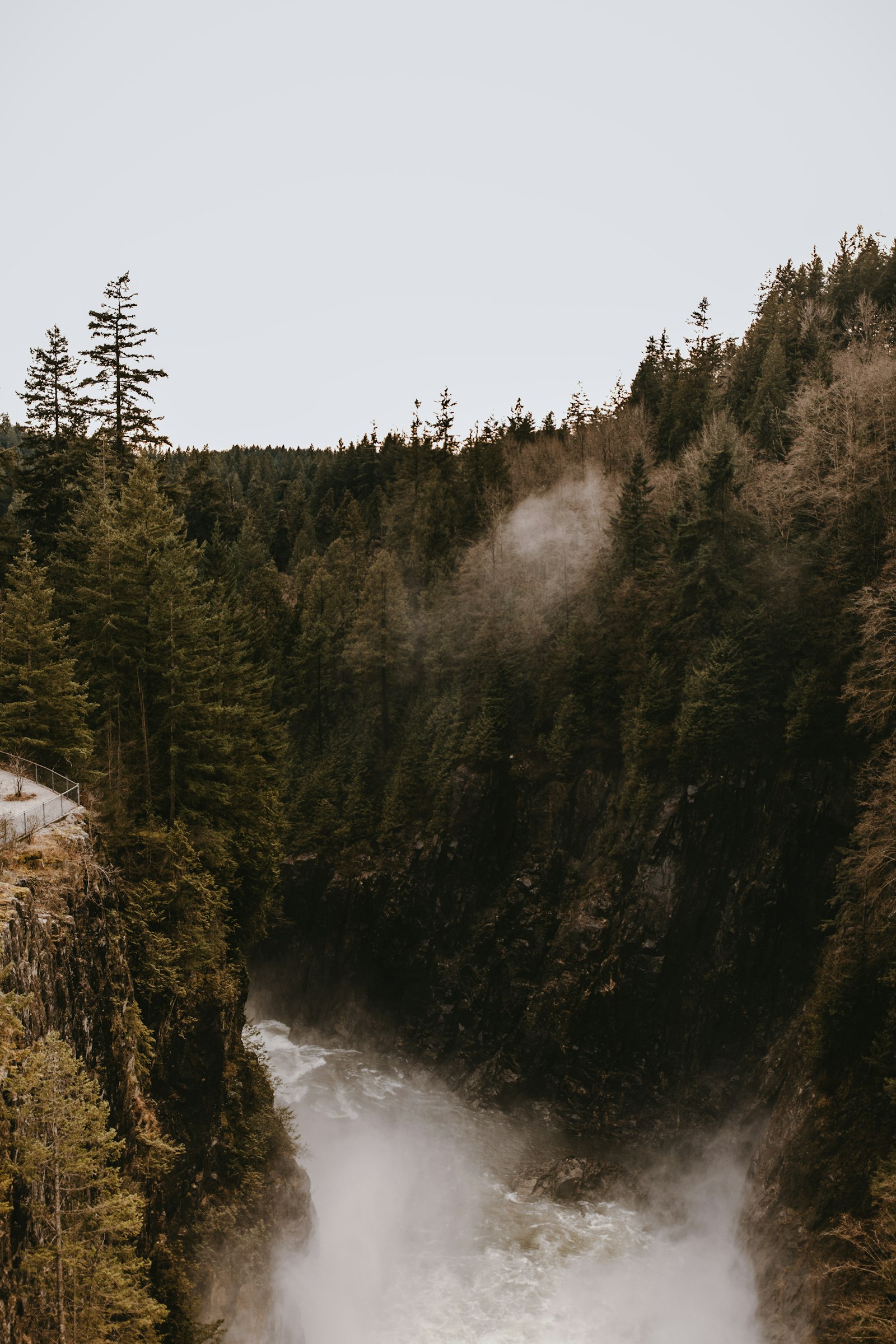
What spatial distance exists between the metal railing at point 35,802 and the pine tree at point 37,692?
0.58 meters

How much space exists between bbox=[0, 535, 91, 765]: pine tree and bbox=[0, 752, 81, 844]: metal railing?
1.91 ft

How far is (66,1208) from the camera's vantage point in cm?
1173

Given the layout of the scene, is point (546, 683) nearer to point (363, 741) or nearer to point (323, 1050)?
point (363, 741)

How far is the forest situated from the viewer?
58.1 ft

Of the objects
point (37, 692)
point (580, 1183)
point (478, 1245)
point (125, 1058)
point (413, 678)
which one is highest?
point (37, 692)

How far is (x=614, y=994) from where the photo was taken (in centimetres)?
Result: 3366

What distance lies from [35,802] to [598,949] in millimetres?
23768

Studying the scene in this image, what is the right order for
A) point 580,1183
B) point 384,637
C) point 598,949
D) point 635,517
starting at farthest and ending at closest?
point 384,637
point 635,517
point 598,949
point 580,1183

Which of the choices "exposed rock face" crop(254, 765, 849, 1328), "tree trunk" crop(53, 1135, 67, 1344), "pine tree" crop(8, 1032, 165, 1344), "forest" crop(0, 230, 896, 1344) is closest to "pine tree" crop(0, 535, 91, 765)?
"forest" crop(0, 230, 896, 1344)

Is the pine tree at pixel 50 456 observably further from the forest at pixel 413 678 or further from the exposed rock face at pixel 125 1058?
the exposed rock face at pixel 125 1058

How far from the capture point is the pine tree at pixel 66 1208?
34.3ft

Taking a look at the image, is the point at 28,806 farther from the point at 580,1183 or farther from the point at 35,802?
the point at 580,1183

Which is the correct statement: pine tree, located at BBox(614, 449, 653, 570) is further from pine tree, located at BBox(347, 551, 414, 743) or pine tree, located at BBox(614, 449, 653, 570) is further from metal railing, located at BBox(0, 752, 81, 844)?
metal railing, located at BBox(0, 752, 81, 844)

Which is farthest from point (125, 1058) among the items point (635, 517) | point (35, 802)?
point (635, 517)
